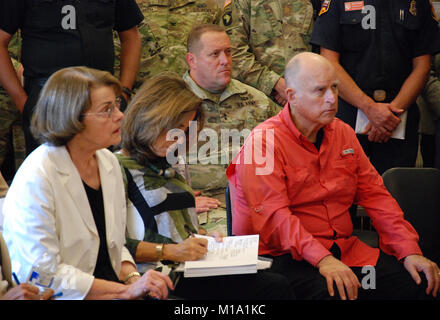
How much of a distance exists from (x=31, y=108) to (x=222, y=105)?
1.00 meters

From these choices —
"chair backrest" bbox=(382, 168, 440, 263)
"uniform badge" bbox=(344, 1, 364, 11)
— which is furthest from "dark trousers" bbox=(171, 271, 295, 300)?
"uniform badge" bbox=(344, 1, 364, 11)

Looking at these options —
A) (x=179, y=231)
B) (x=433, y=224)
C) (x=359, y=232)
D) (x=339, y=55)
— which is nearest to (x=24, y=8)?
(x=179, y=231)

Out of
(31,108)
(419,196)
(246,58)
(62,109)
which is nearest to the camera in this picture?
(62,109)

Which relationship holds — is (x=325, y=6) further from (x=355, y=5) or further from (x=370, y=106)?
(x=370, y=106)

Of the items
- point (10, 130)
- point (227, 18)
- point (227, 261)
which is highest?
point (227, 18)

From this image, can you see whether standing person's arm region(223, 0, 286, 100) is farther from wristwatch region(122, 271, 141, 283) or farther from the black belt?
wristwatch region(122, 271, 141, 283)

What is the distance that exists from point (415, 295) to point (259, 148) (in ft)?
2.82

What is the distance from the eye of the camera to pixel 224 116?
307cm

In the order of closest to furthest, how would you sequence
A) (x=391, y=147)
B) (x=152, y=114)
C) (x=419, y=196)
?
(x=152, y=114), (x=419, y=196), (x=391, y=147)

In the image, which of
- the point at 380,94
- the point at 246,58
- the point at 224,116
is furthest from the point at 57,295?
the point at 380,94

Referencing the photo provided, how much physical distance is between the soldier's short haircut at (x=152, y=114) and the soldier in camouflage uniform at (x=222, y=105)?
0.89 metres

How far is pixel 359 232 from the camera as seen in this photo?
2691 mm

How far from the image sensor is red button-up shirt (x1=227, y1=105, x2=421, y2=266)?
2205 millimetres
